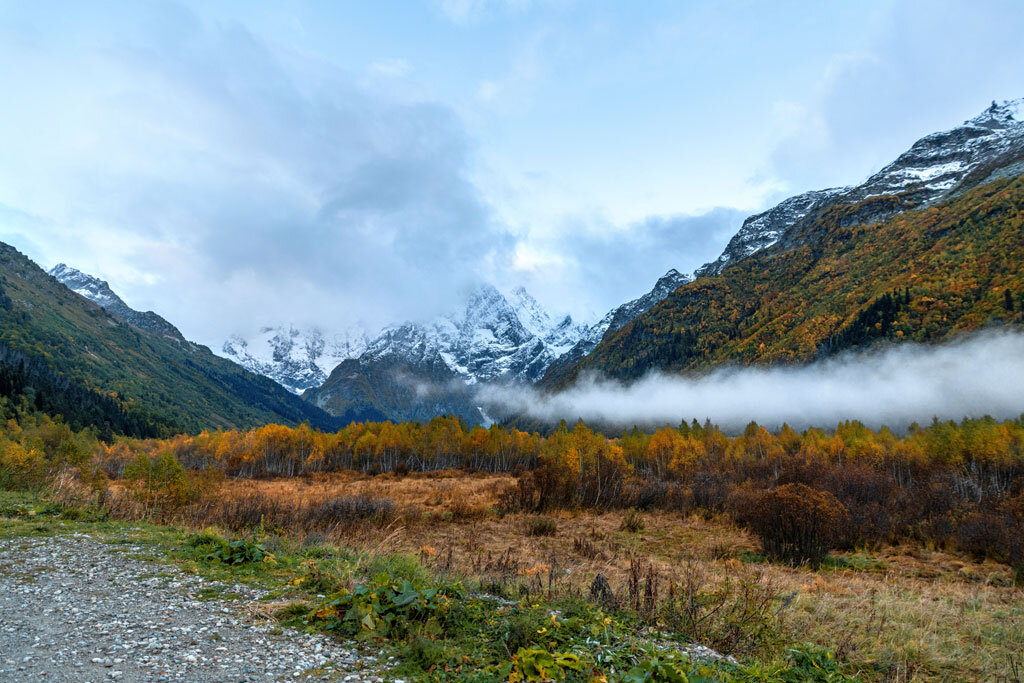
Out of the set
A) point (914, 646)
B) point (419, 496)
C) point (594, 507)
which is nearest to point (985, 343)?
point (594, 507)

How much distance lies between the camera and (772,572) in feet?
56.6

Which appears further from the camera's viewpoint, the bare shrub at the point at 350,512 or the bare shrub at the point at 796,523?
the bare shrub at the point at 350,512

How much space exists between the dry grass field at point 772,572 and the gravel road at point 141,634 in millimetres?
4636

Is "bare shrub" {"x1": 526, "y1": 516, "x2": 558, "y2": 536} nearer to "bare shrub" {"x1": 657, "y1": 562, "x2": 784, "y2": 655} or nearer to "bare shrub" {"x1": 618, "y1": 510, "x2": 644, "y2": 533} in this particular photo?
"bare shrub" {"x1": 618, "y1": 510, "x2": 644, "y2": 533}

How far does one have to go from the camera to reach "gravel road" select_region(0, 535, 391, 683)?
543 centimetres

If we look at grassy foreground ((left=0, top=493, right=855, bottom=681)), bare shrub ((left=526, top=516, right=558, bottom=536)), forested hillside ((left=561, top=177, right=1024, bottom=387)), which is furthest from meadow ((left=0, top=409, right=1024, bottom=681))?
forested hillside ((left=561, top=177, right=1024, bottom=387))

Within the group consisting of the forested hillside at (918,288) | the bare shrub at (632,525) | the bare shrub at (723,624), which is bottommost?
the bare shrub at (632,525)

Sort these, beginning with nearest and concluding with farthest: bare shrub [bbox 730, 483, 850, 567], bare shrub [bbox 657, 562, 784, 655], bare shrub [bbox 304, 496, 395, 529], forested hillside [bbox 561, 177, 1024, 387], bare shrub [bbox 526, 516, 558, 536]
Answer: bare shrub [bbox 657, 562, 784, 655] → bare shrub [bbox 730, 483, 850, 567] → bare shrub [bbox 304, 496, 395, 529] → bare shrub [bbox 526, 516, 558, 536] → forested hillside [bbox 561, 177, 1024, 387]

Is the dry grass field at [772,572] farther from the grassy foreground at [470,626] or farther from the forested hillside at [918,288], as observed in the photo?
the forested hillside at [918,288]

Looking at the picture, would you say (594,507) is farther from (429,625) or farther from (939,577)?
(429,625)

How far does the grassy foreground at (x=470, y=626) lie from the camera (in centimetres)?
539

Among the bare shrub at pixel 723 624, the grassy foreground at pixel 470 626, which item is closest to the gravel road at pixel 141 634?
the grassy foreground at pixel 470 626

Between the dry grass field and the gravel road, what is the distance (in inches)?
183

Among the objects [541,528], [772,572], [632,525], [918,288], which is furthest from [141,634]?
[918,288]
